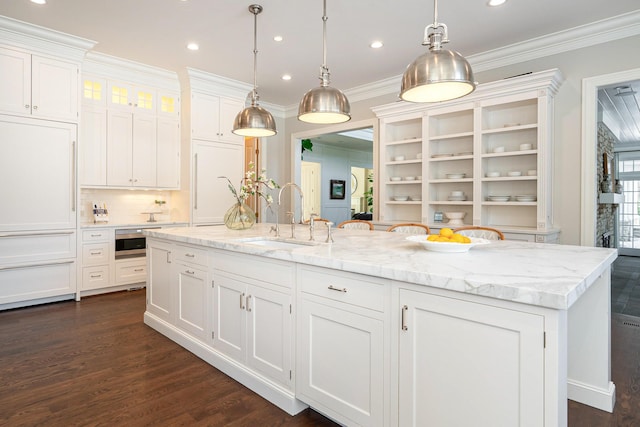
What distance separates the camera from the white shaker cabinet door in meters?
3.84

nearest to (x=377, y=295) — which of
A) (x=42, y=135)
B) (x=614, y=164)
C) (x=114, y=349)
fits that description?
(x=114, y=349)

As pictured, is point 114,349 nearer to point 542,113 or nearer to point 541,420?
point 541,420

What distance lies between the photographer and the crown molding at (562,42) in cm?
347

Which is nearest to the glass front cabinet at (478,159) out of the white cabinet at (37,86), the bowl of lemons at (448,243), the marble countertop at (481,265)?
the marble countertop at (481,265)

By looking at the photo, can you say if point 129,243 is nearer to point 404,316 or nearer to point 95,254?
point 95,254

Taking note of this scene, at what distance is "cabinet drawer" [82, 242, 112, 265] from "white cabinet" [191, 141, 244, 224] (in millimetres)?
1159

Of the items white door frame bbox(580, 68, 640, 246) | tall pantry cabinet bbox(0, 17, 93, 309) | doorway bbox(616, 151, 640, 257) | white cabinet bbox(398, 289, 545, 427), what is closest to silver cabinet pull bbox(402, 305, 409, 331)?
white cabinet bbox(398, 289, 545, 427)

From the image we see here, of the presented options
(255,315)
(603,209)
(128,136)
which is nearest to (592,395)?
(255,315)

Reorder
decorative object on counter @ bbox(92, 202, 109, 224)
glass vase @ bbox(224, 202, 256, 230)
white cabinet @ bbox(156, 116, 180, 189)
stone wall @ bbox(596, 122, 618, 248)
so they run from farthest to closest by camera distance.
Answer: stone wall @ bbox(596, 122, 618, 248) < white cabinet @ bbox(156, 116, 180, 189) < decorative object on counter @ bbox(92, 202, 109, 224) < glass vase @ bbox(224, 202, 256, 230)

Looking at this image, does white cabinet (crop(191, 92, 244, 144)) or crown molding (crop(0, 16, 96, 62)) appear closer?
crown molding (crop(0, 16, 96, 62))

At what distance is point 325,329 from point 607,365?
1570mm

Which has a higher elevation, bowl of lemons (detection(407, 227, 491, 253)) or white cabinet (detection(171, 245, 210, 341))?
bowl of lemons (detection(407, 227, 491, 253))

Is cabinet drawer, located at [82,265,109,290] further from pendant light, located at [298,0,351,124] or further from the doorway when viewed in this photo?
the doorway

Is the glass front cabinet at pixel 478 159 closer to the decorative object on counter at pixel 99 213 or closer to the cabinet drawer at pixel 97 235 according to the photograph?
the cabinet drawer at pixel 97 235
